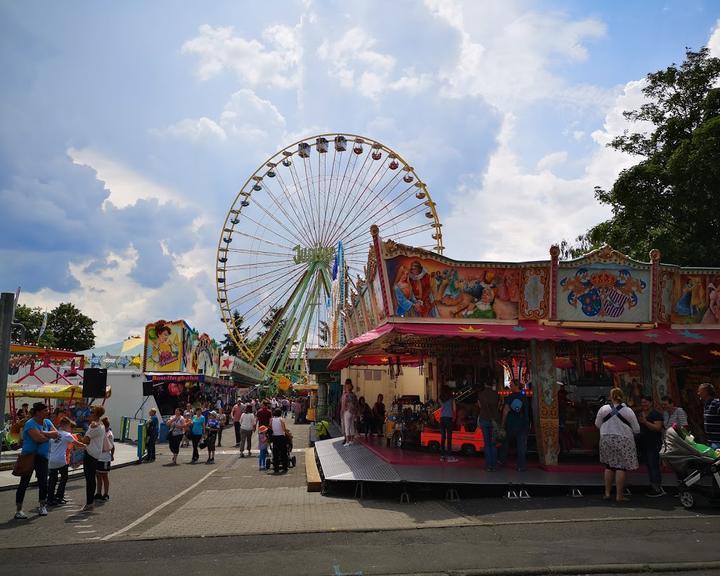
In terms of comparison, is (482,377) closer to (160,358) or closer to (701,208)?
(701,208)

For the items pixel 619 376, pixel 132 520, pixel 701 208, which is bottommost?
pixel 132 520

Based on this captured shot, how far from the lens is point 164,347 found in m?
29.6

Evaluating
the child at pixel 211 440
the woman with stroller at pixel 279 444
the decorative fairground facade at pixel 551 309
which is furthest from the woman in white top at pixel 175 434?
the decorative fairground facade at pixel 551 309

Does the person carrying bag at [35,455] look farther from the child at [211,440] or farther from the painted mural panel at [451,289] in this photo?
the child at [211,440]

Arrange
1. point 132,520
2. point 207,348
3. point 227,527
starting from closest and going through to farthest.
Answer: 1. point 227,527
2. point 132,520
3. point 207,348

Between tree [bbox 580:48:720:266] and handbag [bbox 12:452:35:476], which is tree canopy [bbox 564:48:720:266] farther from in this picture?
handbag [bbox 12:452:35:476]

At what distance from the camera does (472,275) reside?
42.5 feet

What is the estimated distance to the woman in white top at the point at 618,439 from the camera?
30.7ft

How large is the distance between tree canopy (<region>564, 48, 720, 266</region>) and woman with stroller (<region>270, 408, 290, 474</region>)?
14656 millimetres

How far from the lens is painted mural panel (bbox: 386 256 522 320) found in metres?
12.7

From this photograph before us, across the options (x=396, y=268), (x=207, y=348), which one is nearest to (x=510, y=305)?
(x=396, y=268)

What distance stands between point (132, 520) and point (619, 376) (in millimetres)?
12539

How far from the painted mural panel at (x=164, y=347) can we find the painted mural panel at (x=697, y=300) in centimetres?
2218

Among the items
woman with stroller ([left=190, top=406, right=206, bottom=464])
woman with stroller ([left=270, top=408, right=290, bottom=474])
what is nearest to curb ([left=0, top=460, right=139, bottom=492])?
woman with stroller ([left=190, top=406, right=206, bottom=464])
